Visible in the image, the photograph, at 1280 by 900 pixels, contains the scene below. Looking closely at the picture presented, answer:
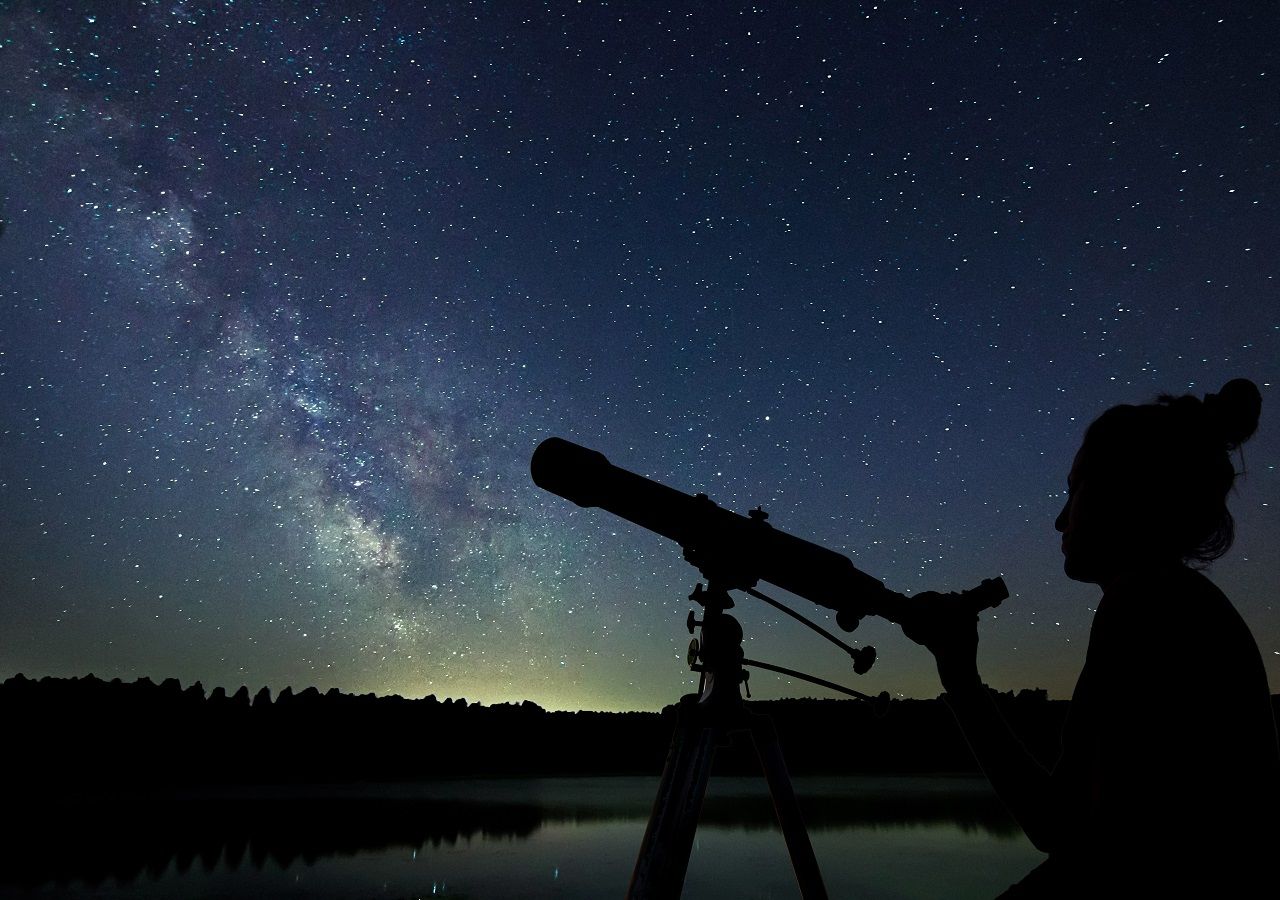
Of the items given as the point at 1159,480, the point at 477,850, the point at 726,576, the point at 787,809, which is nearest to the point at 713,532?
the point at 726,576

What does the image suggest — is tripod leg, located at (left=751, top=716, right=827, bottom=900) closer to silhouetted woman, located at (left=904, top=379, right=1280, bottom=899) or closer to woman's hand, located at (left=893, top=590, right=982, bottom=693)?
woman's hand, located at (left=893, top=590, right=982, bottom=693)

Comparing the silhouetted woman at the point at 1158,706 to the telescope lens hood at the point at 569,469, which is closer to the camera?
the silhouetted woman at the point at 1158,706

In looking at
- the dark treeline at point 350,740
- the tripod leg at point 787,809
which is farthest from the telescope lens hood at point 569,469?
the dark treeline at point 350,740

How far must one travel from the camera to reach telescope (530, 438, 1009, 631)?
2.39m

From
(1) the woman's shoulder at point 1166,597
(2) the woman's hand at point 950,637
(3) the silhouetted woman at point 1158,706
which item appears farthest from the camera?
(2) the woman's hand at point 950,637

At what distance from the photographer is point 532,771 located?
161ft

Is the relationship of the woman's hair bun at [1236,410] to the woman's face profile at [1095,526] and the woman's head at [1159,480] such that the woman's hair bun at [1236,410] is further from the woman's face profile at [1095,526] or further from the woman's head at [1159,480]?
the woman's face profile at [1095,526]

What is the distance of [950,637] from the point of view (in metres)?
1.83

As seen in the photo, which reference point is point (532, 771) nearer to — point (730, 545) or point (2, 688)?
point (2, 688)

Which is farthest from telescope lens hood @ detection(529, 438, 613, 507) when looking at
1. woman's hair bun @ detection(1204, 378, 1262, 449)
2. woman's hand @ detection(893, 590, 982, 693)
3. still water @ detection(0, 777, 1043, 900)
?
still water @ detection(0, 777, 1043, 900)

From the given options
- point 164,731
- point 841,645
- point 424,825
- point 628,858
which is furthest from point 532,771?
point 841,645

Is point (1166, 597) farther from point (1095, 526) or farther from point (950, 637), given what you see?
point (950, 637)

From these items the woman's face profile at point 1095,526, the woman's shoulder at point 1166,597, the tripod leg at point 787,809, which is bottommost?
the tripod leg at point 787,809

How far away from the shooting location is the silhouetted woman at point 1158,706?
41.6 inches
